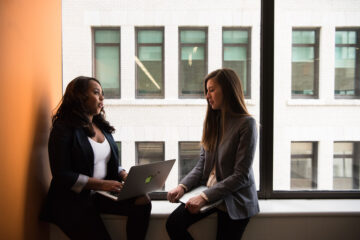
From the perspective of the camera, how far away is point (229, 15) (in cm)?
218

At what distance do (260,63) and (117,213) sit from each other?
Result: 1.50 m

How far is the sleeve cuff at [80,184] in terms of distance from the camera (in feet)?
4.95

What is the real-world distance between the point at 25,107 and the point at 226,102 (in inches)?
44.3

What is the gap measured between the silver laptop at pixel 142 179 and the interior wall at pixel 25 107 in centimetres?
42

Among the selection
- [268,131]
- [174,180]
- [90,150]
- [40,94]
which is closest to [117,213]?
[90,150]

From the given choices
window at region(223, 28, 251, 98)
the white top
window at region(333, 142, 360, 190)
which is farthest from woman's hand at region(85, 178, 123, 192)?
window at region(333, 142, 360, 190)

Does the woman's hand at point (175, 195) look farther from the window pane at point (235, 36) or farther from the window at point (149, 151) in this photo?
the window pane at point (235, 36)

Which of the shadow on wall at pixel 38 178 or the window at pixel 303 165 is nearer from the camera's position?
the shadow on wall at pixel 38 178

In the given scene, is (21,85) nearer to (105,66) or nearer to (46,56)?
(46,56)

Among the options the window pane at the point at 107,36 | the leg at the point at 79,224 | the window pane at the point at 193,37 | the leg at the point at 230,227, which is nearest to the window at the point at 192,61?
the window pane at the point at 193,37

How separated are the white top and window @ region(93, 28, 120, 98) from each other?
58 cm

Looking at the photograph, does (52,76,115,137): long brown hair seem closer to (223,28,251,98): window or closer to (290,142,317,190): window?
(223,28,251,98): window

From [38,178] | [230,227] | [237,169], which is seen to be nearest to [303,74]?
[237,169]

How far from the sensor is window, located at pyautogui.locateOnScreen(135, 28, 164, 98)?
2.18 meters
